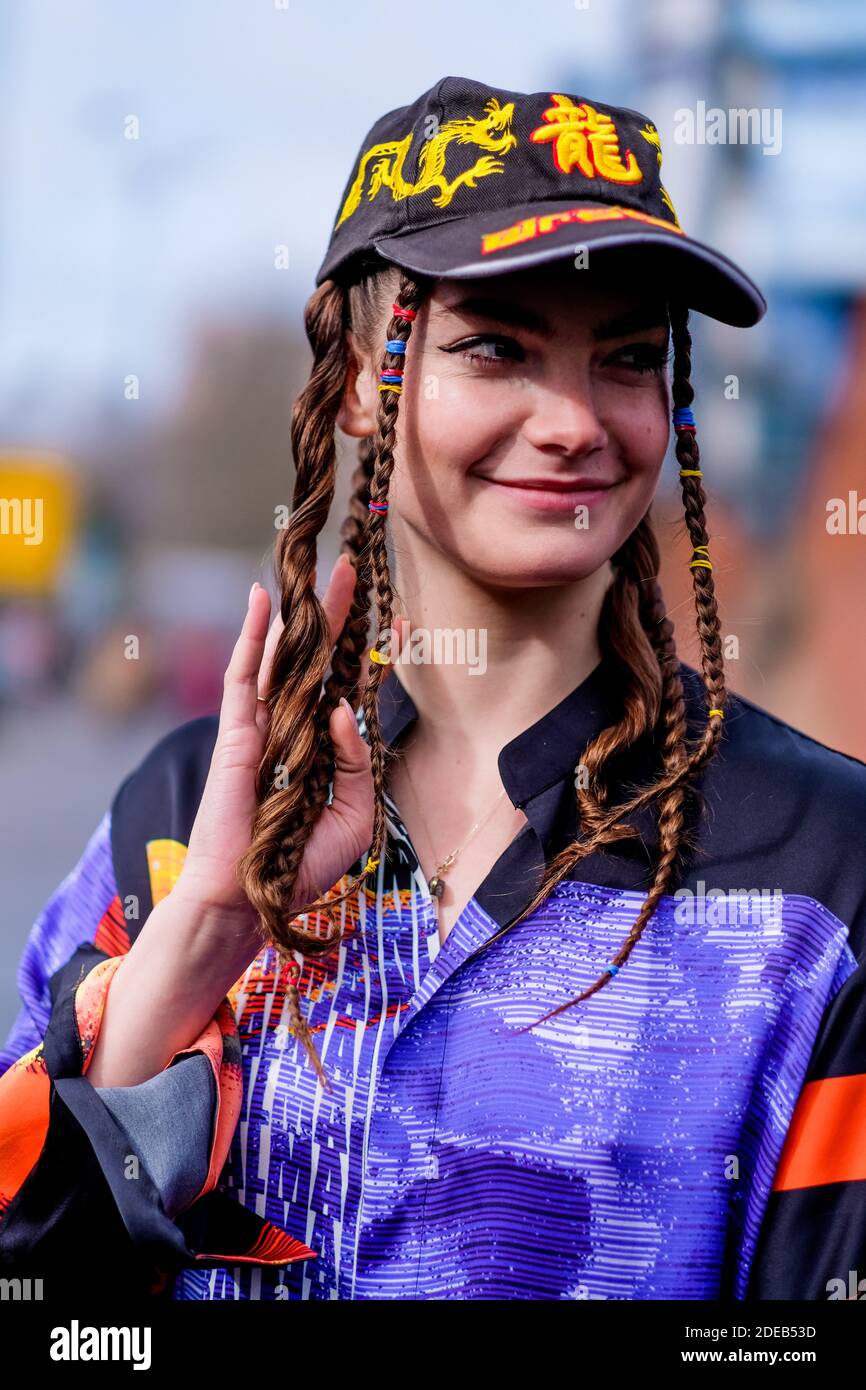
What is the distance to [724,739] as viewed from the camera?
2020 millimetres

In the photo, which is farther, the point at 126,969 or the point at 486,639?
the point at 486,639

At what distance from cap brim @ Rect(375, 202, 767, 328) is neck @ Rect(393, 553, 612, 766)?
41 cm

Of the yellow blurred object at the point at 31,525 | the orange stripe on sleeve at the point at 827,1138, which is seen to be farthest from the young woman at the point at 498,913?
the yellow blurred object at the point at 31,525

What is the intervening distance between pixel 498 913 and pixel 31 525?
1763cm

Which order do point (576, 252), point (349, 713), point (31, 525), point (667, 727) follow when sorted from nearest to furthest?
point (576, 252), point (349, 713), point (667, 727), point (31, 525)

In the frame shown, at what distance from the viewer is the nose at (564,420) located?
1802 millimetres

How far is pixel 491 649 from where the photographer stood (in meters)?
2.04

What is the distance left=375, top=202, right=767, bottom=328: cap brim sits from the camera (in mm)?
1717

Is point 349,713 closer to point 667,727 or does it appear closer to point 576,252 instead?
point 667,727

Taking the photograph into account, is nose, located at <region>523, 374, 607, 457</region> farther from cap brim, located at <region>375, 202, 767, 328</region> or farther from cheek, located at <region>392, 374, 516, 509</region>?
cap brim, located at <region>375, 202, 767, 328</region>

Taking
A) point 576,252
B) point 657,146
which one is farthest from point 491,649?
point 657,146

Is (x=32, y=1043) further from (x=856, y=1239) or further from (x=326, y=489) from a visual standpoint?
(x=856, y=1239)
